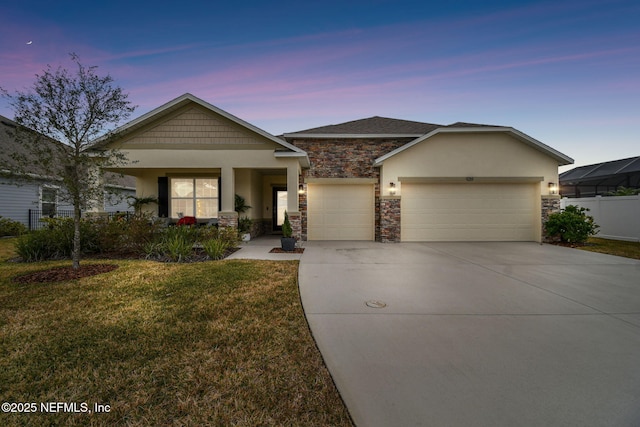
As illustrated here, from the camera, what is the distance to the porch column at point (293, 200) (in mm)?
9391

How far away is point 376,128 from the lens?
12414 millimetres

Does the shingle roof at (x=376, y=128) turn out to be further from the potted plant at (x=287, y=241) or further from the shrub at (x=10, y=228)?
the shrub at (x=10, y=228)

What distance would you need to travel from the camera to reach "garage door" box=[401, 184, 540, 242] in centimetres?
1081

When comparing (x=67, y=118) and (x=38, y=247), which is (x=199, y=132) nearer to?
(x=67, y=118)

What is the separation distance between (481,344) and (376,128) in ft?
36.6

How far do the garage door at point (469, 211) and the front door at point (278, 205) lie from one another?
617cm

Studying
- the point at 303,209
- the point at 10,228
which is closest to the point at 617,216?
the point at 303,209

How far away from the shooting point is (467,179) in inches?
417

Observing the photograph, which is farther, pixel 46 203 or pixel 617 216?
pixel 46 203

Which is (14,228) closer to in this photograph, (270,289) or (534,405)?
(270,289)

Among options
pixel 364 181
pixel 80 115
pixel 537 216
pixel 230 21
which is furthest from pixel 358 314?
pixel 230 21

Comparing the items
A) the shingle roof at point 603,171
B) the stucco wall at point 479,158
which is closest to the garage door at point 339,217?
the stucco wall at point 479,158

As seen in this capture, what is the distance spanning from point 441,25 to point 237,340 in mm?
13387

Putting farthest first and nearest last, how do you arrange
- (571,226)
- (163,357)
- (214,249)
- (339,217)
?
(339,217)
(571,226)
(214,249)
(163,357)
